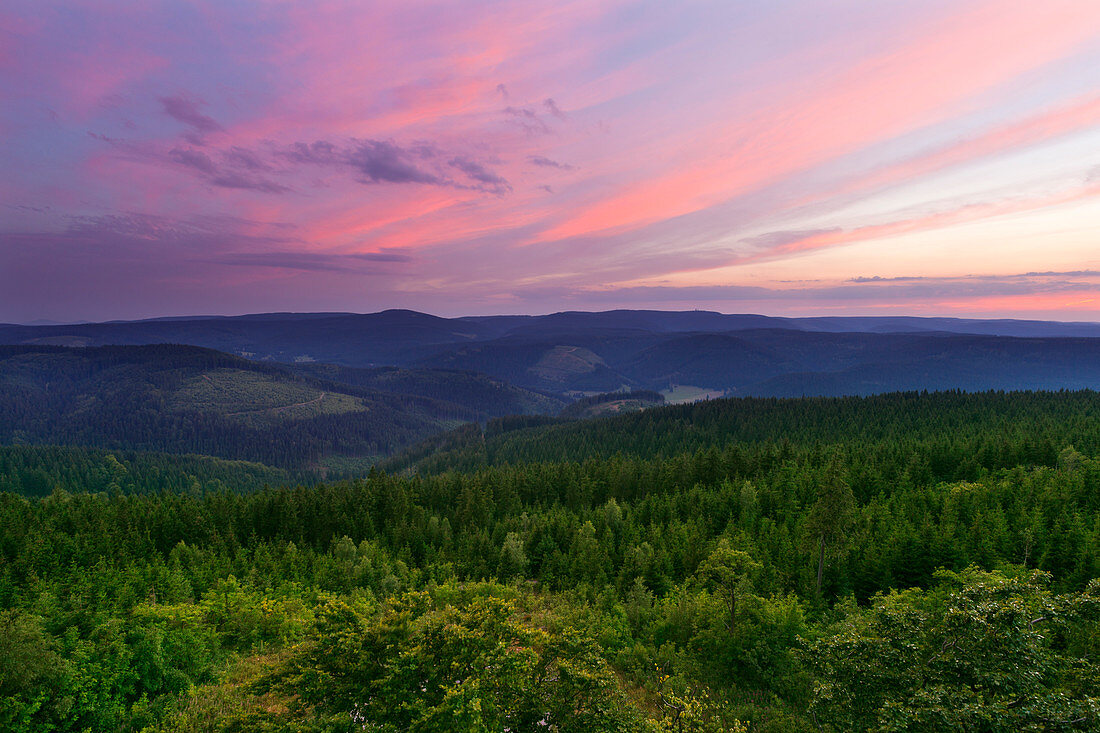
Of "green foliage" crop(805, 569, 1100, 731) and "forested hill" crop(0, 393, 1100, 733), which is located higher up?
"green foliage" crop(805, 569, 1100, 731)

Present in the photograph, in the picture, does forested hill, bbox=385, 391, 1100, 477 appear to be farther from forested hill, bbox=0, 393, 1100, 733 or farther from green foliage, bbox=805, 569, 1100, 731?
green foliage, bbox=805, 569, 1100, 731

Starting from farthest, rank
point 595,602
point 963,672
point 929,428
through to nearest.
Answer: point 929,428 → point 595,602 → point 963,672

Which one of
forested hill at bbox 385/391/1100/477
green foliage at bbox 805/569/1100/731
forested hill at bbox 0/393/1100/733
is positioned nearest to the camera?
green foliage at bbox 805/569/1100/731

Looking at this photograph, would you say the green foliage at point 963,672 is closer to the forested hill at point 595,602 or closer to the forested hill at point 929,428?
the forested hill at point 595,602

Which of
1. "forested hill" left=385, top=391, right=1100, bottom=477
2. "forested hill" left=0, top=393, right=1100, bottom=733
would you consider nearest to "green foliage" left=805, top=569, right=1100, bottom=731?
"forested hill" left=0, top=393, right=1100, bottom=733

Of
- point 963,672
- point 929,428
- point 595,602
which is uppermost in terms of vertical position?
point 963,672

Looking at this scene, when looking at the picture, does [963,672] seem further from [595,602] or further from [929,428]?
[929,428]

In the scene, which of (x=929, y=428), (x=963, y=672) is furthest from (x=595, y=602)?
(x=929, y=428)

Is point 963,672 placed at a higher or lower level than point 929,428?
higher

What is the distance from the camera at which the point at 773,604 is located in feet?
134

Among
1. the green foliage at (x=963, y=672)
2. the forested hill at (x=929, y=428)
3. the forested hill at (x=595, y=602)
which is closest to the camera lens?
the green foliage at (x=963, y=672)

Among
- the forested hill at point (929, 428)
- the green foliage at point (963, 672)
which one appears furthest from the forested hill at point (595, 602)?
the forested hill at point (929, 428)

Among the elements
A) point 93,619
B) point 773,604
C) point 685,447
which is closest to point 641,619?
point 773,604

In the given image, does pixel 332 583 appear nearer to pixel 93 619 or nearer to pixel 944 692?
pixel 93 619
